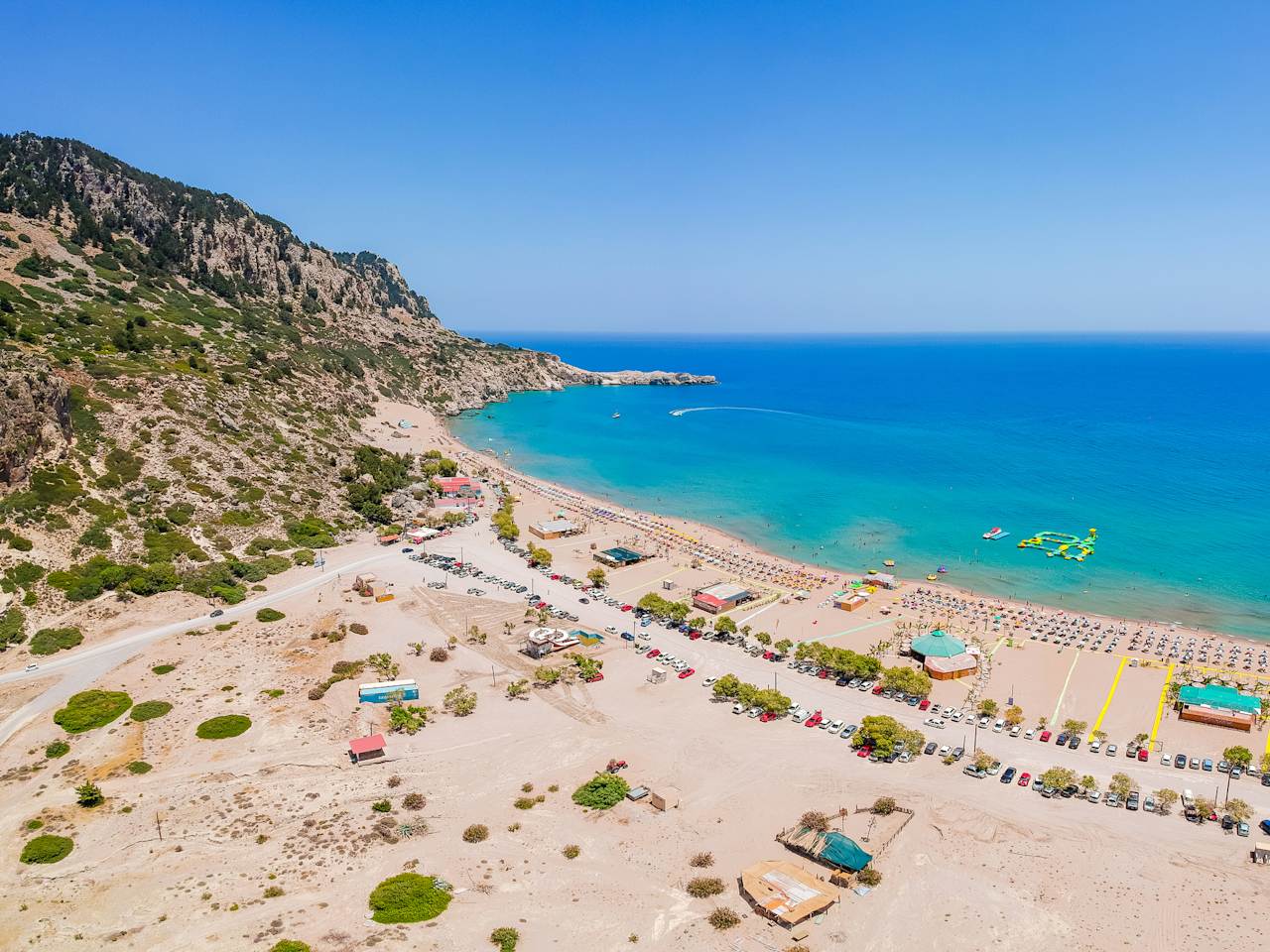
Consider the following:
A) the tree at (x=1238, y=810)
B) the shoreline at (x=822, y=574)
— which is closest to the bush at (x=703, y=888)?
the tree at (x=1238, y=810)

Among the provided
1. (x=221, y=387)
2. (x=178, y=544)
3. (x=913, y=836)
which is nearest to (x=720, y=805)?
(x=913, y=836)

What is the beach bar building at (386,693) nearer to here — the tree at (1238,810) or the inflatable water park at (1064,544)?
the tree at (1238,810)

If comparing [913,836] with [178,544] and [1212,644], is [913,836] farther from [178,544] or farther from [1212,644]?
[178,544]

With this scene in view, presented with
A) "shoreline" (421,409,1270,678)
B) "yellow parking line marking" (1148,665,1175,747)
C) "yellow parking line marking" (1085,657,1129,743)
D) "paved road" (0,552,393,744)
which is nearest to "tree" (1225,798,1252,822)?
"yellow parking line marking" (1148,665,1175,747)

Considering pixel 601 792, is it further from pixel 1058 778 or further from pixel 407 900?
pixel 1058 778

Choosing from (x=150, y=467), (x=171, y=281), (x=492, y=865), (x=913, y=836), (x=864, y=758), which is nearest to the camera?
(x=492, y=865)

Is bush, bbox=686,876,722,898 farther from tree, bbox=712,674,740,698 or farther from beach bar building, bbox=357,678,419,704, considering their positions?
beach bar building, bbox=357,678,419,704

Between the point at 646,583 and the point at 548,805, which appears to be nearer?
the point at 548,805

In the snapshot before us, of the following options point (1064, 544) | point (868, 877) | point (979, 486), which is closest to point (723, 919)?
point (868, 877)
